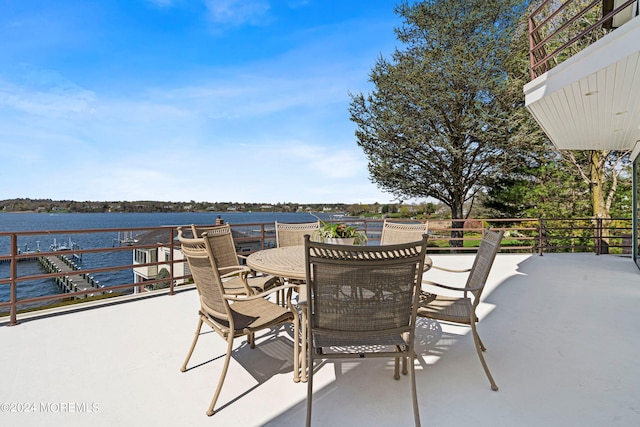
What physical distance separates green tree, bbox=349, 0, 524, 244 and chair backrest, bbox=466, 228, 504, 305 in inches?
281

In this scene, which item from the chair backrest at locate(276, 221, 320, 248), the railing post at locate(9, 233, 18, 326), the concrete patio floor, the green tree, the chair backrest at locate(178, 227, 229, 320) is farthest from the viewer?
the green tree

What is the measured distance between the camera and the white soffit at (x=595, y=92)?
2.45 meters

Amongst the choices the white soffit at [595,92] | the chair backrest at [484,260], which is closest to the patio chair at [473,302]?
the chair backrest at [484,260]

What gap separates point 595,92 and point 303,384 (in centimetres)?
382

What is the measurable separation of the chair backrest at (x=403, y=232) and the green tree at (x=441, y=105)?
620 centimetres

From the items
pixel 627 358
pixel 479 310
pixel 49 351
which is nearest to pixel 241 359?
pixel 49 351

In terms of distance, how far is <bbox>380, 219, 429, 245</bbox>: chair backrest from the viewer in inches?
120

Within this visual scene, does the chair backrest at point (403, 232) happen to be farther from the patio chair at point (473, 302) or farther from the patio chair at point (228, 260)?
the patio chair at point (228, 260)

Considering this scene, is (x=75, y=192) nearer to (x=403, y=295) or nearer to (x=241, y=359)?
(x=241, y=359)

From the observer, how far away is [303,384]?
185 centimetres

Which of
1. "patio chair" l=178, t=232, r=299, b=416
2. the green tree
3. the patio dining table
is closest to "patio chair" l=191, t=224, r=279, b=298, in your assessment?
the patio dining table

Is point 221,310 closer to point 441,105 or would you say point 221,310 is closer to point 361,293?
point 361,293

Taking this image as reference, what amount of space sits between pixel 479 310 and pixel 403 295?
7.67 feet

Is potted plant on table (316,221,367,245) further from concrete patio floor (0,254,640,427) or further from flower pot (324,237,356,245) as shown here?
concrete patio floor (0,254,640,427)
